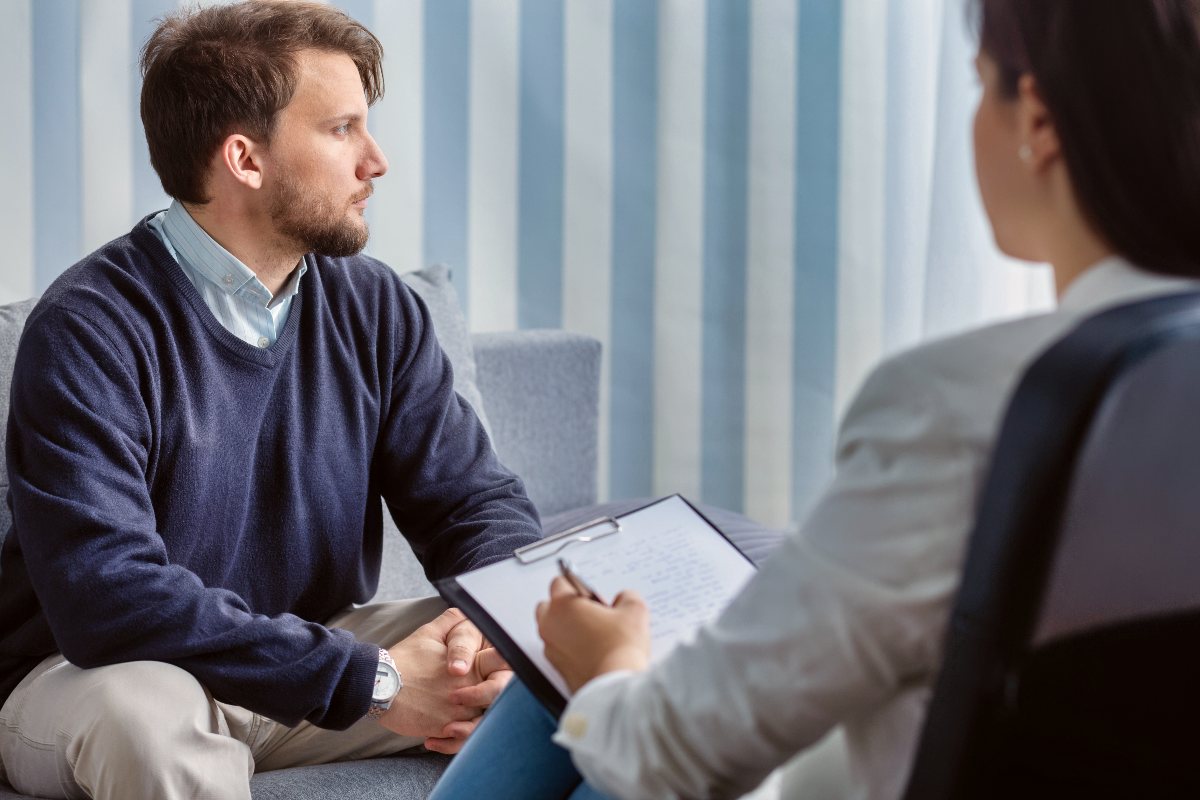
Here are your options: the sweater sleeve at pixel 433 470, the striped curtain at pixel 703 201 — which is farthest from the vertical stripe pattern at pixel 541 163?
the sweater sleeve at pixel 433 470

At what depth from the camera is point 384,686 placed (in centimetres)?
136

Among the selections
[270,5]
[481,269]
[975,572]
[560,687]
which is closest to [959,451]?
[975,572]

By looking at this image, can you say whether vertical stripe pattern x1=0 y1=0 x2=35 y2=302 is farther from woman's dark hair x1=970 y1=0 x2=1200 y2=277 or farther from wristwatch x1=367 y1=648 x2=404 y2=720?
woman's dark hair x1=970 y1=0 x2=1200 y2=277

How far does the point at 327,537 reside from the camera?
1.57 m

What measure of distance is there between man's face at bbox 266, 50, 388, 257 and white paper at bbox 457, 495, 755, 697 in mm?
635

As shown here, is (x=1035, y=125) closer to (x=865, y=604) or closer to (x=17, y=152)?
(x=865, y=604)

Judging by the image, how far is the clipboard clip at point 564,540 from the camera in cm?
105

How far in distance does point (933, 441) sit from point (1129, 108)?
0.62 ft

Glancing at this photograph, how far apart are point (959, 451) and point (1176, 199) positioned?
6.6 inches

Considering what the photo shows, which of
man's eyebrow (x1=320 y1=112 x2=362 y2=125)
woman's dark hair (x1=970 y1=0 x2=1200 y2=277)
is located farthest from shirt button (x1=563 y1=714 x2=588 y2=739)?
man's eyebrow (x1=320 y1=112 x2=362 y2=125)

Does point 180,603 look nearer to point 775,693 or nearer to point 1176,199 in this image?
point 775,693

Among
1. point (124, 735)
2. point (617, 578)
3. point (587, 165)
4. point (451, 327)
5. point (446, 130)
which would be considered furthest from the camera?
point (587, 165)

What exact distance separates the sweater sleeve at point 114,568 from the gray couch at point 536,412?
48 cm

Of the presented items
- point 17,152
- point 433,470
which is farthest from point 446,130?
point 433,470
